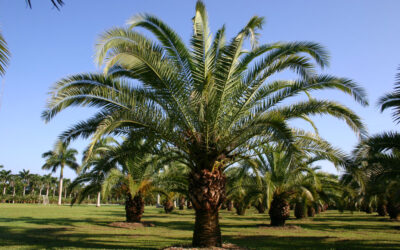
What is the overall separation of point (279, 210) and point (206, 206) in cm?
1109

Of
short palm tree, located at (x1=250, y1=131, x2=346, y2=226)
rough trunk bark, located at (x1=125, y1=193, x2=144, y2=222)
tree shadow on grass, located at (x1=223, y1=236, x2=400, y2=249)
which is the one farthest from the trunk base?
rough trunk bark, located at (x1=125, y1=193, x2=144, y2=222)

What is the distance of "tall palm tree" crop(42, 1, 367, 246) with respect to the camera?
8.91 m

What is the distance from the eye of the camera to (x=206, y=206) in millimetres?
9664

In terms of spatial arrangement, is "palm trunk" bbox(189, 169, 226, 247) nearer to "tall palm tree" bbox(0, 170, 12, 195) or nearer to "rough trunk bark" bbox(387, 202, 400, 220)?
"rough trunk bark" bbox(387, 202, 400, 220)

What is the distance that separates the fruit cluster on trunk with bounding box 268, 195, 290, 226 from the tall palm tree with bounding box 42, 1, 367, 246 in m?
10.5

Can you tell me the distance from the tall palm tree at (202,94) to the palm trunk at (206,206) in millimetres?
30

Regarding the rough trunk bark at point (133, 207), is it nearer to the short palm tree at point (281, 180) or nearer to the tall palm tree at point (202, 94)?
the short palm tree at point (281, 180)

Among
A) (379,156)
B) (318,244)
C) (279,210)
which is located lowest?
(318,244)

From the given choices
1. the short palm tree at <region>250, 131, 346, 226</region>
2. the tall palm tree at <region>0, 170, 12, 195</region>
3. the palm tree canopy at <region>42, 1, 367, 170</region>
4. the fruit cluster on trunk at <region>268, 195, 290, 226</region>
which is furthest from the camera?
the tall palm tree at <region>0, 170, 12, 195</region>

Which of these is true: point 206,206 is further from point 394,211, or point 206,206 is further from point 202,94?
point 394,211

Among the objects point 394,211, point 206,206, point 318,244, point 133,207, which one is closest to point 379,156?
point 318,244

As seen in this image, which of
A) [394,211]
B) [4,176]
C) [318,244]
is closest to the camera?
→ [318,244]

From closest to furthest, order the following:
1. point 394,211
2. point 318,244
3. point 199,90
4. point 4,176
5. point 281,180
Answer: point 199,90 → point 318,244 → point 281,180 → point 394,211 → point 4,176

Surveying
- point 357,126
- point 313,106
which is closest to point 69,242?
point 313,106
